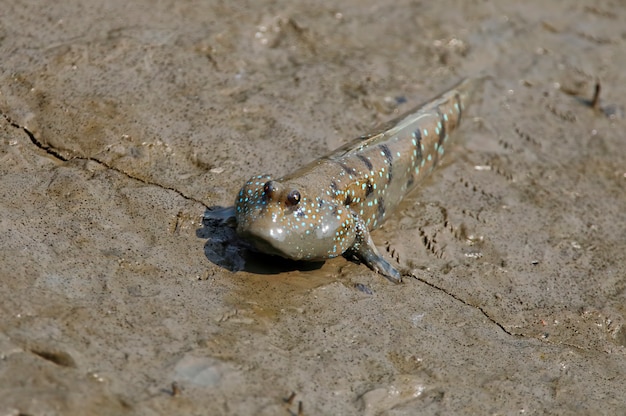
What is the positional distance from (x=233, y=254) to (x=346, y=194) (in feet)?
2.18

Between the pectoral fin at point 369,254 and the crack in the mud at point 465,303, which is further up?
the pectoral fin at point 369,254

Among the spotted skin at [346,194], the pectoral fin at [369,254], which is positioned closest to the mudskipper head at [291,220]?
the spotted skin at [346,194]

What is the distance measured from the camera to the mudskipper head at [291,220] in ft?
12.4

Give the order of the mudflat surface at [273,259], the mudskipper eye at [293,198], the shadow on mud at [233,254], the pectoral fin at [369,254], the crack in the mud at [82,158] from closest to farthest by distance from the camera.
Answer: the mudflat surface at [273,259], the mudskipper eye at [293,198], the shadow on mud at [233,254], the pectoral fin at [369,254], the crack in the mud at [82,158]

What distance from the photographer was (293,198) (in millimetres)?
3775

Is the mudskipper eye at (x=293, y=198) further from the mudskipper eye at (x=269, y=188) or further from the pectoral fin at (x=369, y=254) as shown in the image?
the pectoral fin at (x=369, y=254)

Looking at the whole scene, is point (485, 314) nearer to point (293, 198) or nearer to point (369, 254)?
point (369, 254)

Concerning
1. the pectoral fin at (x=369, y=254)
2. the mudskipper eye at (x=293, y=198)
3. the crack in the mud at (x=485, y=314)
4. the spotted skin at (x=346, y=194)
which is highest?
the mudskipper eye at (x=293, y=198)

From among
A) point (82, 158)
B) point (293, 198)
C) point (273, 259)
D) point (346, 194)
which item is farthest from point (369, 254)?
point (82, 158)

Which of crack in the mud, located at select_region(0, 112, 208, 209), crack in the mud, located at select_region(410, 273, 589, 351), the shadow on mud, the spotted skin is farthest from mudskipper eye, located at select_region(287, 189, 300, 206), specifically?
crack in the mud, located at select_region(410, 273, 589, 351)

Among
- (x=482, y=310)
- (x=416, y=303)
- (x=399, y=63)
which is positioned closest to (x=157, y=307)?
(x=416, y=303)

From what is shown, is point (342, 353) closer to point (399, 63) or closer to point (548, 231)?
point (548, 231)

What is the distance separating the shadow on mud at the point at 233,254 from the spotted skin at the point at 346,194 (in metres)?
0.19

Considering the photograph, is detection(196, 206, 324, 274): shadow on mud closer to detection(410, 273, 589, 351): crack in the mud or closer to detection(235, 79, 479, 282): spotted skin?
detection(235, 79, 479, 282): spotted skin
